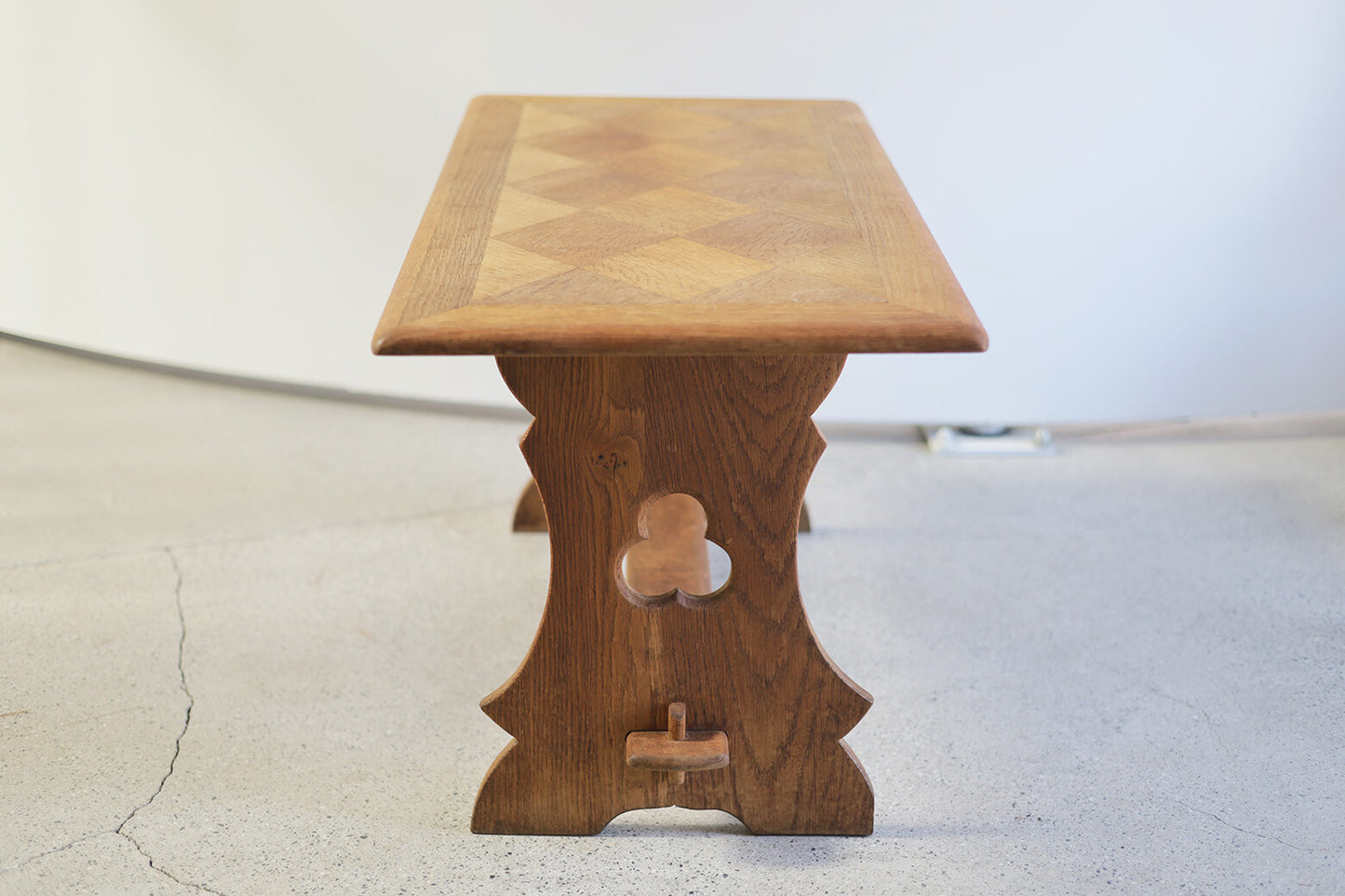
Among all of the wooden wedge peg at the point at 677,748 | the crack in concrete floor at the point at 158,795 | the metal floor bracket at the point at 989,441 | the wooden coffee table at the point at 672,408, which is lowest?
the metal floor bracket at the point at 989,441

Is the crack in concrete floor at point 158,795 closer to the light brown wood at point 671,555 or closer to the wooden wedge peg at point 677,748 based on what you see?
the wooden wedge peg at point 677,748

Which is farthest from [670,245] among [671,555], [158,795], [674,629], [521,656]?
[158,795]

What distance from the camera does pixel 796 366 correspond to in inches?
53.2

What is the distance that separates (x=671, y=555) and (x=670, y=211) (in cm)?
59

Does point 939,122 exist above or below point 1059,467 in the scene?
above

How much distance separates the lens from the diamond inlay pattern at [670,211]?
4.33ft

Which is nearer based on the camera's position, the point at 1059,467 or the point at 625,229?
the point at 625,229

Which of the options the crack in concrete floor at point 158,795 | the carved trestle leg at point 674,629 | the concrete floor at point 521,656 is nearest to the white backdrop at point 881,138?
the concrete floor at point 521,656

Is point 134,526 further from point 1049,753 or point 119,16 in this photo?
point 1049,753

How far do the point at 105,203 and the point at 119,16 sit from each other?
430 mm

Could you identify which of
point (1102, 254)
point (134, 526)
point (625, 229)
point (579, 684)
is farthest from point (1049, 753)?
point (134, 526)

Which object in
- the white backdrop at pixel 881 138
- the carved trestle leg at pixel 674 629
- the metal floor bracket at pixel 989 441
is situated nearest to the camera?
the carved trestle leg at pixel 674 629

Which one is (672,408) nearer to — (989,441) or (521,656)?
(521,656)

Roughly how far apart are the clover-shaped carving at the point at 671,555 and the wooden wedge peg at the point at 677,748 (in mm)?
260
